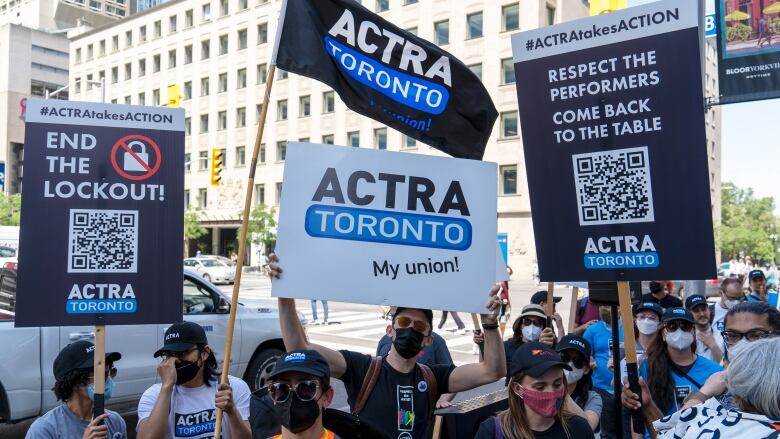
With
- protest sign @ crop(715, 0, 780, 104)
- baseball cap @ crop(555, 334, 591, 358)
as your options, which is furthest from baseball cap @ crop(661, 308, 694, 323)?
protest sign @ crop(715, 0, 780, 104)

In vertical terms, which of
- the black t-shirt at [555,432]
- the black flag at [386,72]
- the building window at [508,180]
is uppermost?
the building window at [508,180]

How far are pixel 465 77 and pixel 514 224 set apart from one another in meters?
37.8

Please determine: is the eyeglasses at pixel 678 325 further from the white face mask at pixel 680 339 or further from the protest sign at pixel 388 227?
the protest sign at pixel 388 227

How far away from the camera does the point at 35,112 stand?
3854mm

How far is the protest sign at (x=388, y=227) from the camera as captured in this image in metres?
3.59

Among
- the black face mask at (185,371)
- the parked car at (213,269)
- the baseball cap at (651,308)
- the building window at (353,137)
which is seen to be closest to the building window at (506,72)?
the building window at (353,137)

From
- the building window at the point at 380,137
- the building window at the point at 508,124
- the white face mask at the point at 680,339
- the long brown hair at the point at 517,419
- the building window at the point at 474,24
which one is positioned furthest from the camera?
the building window at the point at 380,137

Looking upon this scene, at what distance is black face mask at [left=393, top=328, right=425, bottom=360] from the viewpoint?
3.46m

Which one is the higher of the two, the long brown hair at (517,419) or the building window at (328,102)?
the building window at (328,102)

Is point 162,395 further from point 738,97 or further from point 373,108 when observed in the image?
point 738,97

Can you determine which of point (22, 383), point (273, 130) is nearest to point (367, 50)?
point (22, 383)

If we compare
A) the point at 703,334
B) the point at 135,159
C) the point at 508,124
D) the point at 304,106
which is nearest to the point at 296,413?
the point at 135,159

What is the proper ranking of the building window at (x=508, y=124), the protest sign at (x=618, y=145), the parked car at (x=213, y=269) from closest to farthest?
the protest sign at (x=618, y=145) → the parked car at (x=213, y=269) → the building window at (x=508, y=124)

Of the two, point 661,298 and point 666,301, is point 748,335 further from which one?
point 661,298
